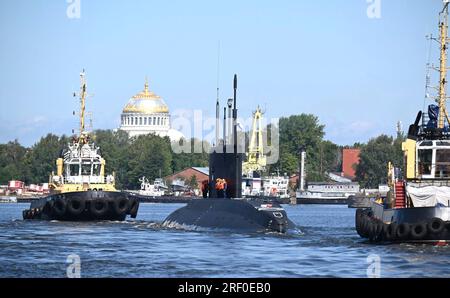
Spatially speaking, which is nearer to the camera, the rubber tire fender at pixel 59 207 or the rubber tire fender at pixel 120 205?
the rubber tire fender at pixel 59 207

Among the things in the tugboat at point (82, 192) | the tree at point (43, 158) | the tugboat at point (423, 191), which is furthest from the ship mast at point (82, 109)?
the tree at point (43, 158)

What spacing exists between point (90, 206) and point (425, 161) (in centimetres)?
2645

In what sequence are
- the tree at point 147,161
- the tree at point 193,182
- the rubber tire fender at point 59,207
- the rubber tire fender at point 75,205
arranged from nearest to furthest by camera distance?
the rubber tire fender at point 75,205 < the rubber tire fender at point 59,207 < the tree at point 193,182 < the tree at point 147,161

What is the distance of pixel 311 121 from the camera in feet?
595

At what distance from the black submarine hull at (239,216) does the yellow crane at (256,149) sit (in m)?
92.3

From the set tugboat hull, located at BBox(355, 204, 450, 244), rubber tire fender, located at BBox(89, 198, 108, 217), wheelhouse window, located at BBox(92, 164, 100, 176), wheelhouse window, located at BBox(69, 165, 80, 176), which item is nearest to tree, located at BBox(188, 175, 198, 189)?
wheelhouse window, located at BBox(69, 165, 80, 176)

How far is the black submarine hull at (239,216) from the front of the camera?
49.0 m

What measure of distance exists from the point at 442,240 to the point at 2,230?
2578 cm

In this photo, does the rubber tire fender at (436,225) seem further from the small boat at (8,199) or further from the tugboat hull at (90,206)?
the small boat at (8,199)

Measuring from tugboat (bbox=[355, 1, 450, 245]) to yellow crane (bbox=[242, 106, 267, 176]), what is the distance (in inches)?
3917

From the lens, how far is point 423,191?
142ft

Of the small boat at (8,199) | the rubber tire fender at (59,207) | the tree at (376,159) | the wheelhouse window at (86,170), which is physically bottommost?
the rubber tire fender at (59,207)

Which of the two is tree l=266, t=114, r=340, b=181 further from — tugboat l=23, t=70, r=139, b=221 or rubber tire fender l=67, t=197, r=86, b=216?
rubber tire fender l=67, t=197, r=86, b=216

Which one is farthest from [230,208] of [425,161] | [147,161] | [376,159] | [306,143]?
[306,143]
